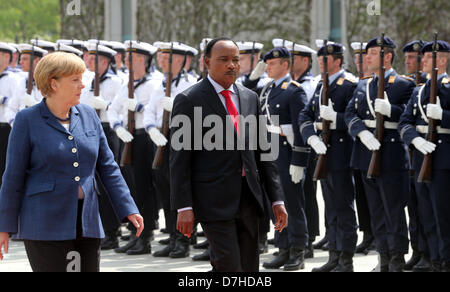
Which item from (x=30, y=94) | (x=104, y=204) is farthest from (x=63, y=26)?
(x=104, y=204)

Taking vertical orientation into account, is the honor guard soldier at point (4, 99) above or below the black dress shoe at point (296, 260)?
above

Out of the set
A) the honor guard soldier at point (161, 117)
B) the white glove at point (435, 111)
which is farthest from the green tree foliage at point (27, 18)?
the white glove at point (435, 111)

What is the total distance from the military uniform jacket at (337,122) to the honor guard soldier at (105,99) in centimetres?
265

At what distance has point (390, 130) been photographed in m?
8.07

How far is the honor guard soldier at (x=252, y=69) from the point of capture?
9.97m

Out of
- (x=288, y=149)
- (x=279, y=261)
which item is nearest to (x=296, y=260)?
(x=279, y=261)

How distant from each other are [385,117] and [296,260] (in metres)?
1.57

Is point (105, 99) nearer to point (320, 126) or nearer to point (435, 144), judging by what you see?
point (320, 126)

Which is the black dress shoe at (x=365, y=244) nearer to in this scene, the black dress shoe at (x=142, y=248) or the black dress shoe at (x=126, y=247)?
the black dress shoe at (x=142, y=248)

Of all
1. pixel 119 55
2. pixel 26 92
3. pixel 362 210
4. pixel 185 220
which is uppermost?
pixel 119 55

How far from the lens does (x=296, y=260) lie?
863 cm

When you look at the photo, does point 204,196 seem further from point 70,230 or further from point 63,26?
point 63,26

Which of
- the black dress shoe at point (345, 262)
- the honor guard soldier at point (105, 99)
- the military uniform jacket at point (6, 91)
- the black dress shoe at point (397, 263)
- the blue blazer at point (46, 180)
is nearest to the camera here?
the blue blazer at point (46, 180)
